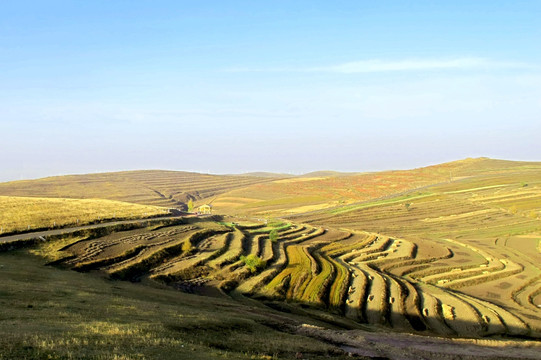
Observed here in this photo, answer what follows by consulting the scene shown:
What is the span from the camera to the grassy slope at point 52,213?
63.2 meters

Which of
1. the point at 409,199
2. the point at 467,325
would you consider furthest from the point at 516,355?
the point at 409,199

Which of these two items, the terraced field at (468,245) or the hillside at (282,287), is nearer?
the hillside at (282,287)

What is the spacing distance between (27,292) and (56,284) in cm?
695

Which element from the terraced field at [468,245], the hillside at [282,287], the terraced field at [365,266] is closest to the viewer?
the hillside at [282,287]

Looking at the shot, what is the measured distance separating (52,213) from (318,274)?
154ft

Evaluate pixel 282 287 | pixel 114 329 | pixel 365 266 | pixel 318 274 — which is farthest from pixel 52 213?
pixel 114 329

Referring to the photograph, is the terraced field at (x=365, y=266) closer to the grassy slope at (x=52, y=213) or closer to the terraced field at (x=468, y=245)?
the terraced field at (x=468, y=245)

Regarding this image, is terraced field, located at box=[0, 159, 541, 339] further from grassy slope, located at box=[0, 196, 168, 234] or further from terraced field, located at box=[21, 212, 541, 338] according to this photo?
grassy slope, located at box=[0, 196, 168, 234]

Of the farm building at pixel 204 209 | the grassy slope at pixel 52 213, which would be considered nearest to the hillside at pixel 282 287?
the grassy slope at pixel 52 213

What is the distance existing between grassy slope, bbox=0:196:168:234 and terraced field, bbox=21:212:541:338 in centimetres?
836

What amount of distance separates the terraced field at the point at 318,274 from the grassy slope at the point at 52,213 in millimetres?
8365

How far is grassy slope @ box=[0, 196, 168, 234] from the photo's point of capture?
207 ft

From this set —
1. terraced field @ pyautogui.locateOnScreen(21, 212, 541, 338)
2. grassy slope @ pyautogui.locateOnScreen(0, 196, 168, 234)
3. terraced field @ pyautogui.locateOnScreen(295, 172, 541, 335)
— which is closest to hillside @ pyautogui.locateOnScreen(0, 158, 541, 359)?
terraced field @ pyautogui.locateOnScreen(21, 212, 541, 338)

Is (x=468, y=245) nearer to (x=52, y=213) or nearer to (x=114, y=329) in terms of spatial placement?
(x=52, y=213)
